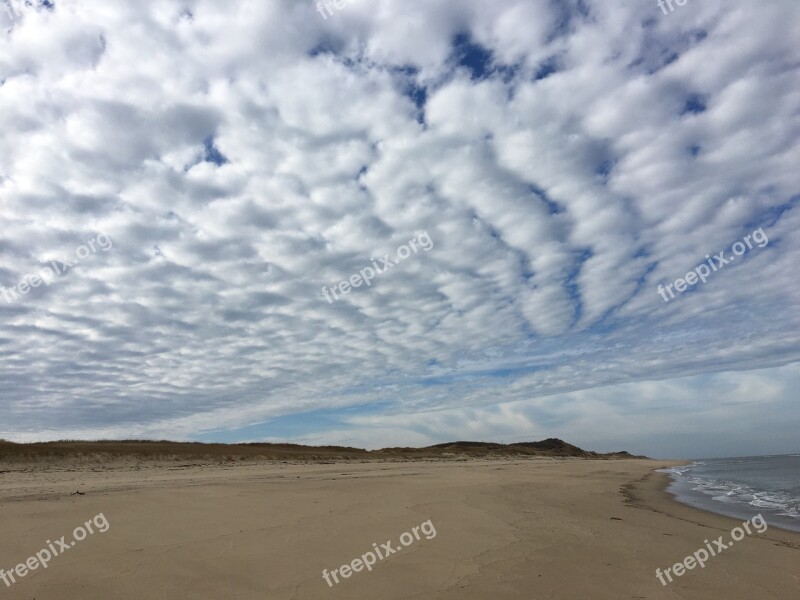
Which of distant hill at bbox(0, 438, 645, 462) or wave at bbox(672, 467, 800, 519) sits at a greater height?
distant hill at bbox(0, 438, 645, 462)

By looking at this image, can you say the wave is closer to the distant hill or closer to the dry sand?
the dry sand

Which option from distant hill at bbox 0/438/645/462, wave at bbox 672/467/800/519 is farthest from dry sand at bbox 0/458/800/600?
distant hill at bbox 0/438/645/462

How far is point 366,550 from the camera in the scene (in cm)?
786

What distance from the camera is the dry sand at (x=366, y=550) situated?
20.0ft

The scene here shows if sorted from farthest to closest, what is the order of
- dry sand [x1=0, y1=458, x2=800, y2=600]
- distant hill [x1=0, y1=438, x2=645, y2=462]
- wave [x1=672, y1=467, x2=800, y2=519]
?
1. distant hill [x1=0, y1=438, x2=645, y2=462]
2. wave [x1=672, y1=467, x2=800, y2=519]
3. dry sand [x1=0, y1=458, x2=800, y2=600]

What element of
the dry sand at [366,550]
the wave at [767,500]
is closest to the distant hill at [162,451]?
the dry sand at [366,550]

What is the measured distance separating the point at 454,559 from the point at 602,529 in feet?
14.7

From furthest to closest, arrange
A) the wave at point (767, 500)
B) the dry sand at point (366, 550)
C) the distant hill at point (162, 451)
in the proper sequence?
the distant hill at point (162, 451)
the wave at point (767, 500)
the dry sand at point (366, 550)

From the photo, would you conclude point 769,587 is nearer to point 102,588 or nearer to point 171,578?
point 171,578

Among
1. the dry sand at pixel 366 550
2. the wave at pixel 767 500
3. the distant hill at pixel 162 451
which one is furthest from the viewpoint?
the distant hill at pixel 162 451

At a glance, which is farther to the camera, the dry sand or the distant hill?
the distant hill

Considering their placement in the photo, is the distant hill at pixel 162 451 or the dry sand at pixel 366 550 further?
the distant hill at pixel 162 451

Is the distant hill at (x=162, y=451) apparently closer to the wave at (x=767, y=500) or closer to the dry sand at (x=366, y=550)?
the dry sand at (x=366, y=550)

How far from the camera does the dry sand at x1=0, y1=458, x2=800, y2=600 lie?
6090 millimetres
